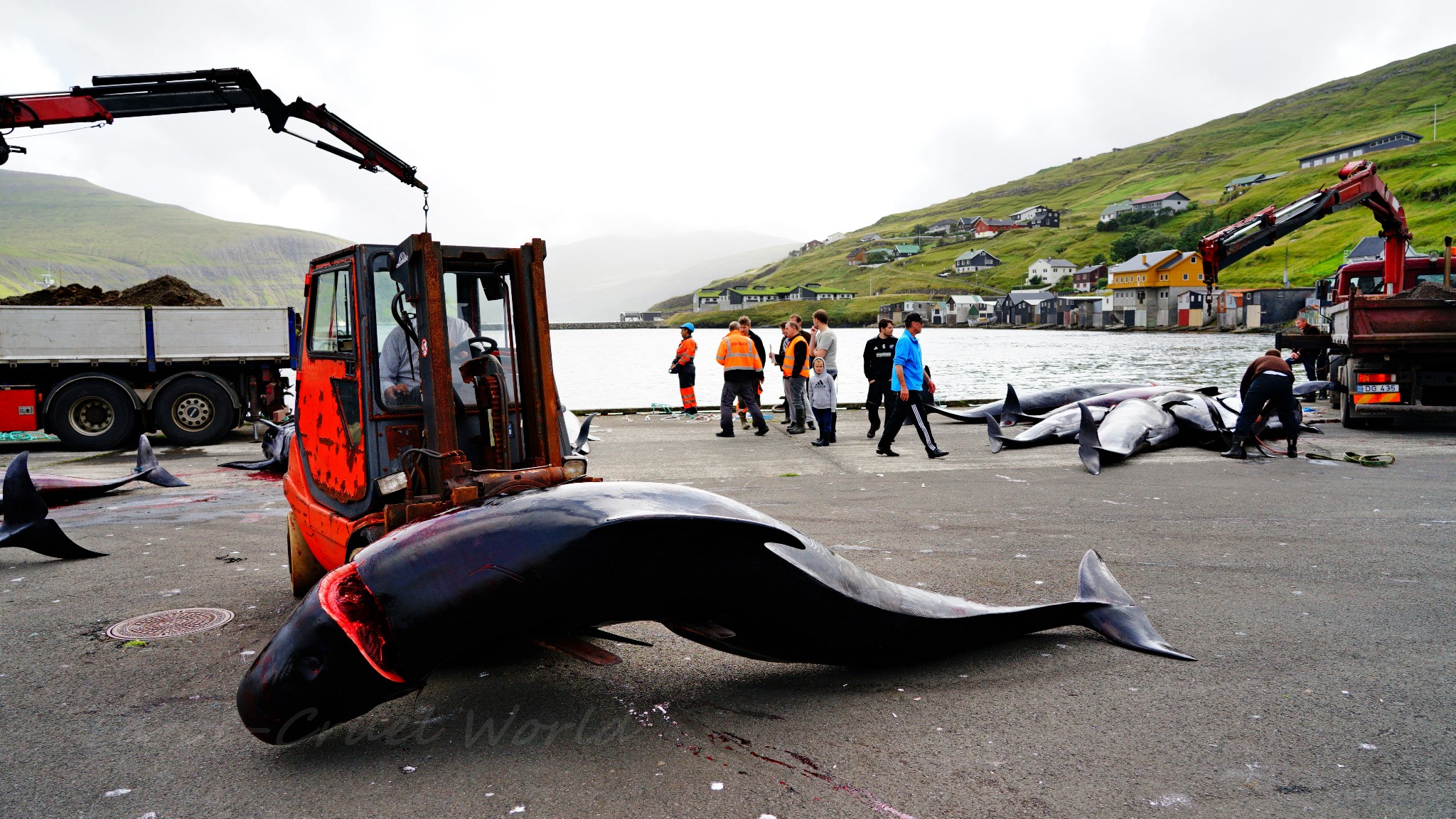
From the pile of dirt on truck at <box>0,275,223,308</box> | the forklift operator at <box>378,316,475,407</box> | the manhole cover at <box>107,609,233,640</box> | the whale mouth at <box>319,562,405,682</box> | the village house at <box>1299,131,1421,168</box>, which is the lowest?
the manhole cover at <box>107,609,233,640</box>

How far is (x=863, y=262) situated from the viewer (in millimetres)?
193500

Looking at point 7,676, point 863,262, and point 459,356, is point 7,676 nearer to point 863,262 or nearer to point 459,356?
point 459,356

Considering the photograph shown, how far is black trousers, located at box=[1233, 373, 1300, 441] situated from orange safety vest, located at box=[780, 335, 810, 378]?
6690 millimetres

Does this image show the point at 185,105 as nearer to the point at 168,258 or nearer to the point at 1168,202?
the point at 1168,202

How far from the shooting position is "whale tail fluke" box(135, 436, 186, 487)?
10227 millimetres

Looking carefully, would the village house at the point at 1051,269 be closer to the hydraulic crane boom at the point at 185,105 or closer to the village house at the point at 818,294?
the village house at the point at 818,294

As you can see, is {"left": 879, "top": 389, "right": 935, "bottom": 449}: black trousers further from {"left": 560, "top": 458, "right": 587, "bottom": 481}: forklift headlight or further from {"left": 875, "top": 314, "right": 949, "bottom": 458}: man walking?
{"left": 560, "top": 458, "right": 587, "bottom": 481}: forklift headlight

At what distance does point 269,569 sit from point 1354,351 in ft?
51.2

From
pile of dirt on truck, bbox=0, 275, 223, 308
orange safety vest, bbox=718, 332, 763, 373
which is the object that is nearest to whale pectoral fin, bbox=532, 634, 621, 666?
orange safety vest, bbox=718, 332, 763, 373

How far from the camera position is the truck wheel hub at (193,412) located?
14961mm

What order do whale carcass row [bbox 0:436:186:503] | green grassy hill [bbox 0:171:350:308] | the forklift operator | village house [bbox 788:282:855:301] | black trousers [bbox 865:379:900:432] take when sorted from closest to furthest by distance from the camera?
the forklift operator → whale carcass row [bbox 0:436:186:503] → black trousers [bbox 865:379:900:432] → green grassy hill [bbox 0:171:350:308] → village house [bbox 788:282:855:301]

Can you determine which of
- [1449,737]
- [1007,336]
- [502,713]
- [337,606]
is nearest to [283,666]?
[337,606]

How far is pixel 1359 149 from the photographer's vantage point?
466 feet

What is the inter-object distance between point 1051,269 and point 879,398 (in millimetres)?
144181
